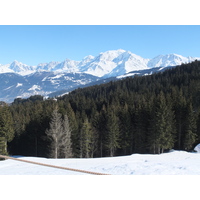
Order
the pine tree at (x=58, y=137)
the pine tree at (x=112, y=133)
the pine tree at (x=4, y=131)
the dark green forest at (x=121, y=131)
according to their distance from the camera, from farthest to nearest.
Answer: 1. the pine tree at (x=112, y=133)
2. the dark green forest at (x=121, y=131)
3. the pine tree at (x=4, y=131)
4. the pine tree at (x=58, y=137)

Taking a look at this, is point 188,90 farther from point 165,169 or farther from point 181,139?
point 165,169

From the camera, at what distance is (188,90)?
83125mm

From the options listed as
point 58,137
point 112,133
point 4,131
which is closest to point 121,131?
point 112,133

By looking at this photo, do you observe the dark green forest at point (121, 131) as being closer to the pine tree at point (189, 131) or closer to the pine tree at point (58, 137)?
the pine tree at point (189, 131)

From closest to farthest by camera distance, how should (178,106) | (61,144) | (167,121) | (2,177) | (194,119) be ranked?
(2,177), (61,144), (167,121), (194,119), (178,106)

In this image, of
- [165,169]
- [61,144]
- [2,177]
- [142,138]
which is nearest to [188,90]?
[142,138]

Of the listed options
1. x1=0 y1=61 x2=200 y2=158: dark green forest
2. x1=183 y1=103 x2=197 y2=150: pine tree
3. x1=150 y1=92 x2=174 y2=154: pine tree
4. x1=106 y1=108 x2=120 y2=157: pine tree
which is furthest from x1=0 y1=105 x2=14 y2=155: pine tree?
x1=183 y1=103 x2=197 y2=150: pine tree

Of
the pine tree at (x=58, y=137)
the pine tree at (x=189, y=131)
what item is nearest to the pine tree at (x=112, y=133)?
the pine tree at (x=58, y=137)

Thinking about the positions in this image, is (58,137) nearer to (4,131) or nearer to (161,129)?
(4,131)

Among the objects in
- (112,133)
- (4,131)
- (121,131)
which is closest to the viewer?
(4,131)

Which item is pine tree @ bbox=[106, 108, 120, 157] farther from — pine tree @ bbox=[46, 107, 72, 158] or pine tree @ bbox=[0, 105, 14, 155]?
pine tree @ bbox=[0, 105, 14, 155]

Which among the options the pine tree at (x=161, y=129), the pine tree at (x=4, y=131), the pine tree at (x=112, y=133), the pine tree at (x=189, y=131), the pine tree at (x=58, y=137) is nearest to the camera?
the pine tree at (x=58, y=137)

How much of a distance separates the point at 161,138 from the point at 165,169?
25.3 metres

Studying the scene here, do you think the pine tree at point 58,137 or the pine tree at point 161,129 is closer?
the pine tree at point 58,137
